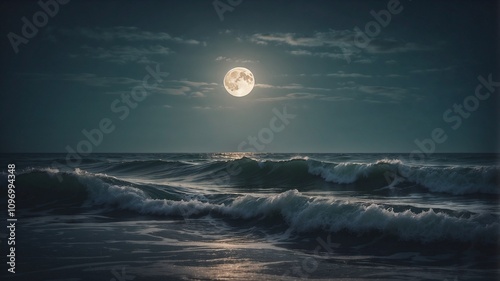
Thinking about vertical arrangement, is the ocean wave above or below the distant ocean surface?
above

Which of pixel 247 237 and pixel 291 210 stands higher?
pixel 291 210

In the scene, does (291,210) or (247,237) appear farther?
(291,210)

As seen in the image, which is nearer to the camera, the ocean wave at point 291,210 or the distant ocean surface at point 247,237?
the distant ocean surface at point 247,237

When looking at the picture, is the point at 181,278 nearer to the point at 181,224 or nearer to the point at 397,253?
the point at 397,253

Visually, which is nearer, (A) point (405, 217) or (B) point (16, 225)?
(A) point (405, 217)

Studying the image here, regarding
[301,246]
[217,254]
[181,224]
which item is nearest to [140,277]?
[217,254]

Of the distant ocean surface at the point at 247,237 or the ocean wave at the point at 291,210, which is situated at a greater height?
the ocean wave at the point at 291,210

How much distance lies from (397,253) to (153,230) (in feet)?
22.2

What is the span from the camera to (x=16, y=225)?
12.7 metres

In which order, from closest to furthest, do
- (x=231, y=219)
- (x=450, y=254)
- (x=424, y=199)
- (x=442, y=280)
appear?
(x=442, y=280) → (x=450, y=254) → (x=231, y=219) → (x=424, y=199)

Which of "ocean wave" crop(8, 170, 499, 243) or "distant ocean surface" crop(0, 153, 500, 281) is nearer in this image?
"distant ocean surface" crop(0, 153, 500, 281)

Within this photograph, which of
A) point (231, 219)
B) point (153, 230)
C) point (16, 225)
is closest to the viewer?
point (153, 230)

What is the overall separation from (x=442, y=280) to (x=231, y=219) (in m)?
7.97

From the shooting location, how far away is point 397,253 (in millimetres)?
8820
